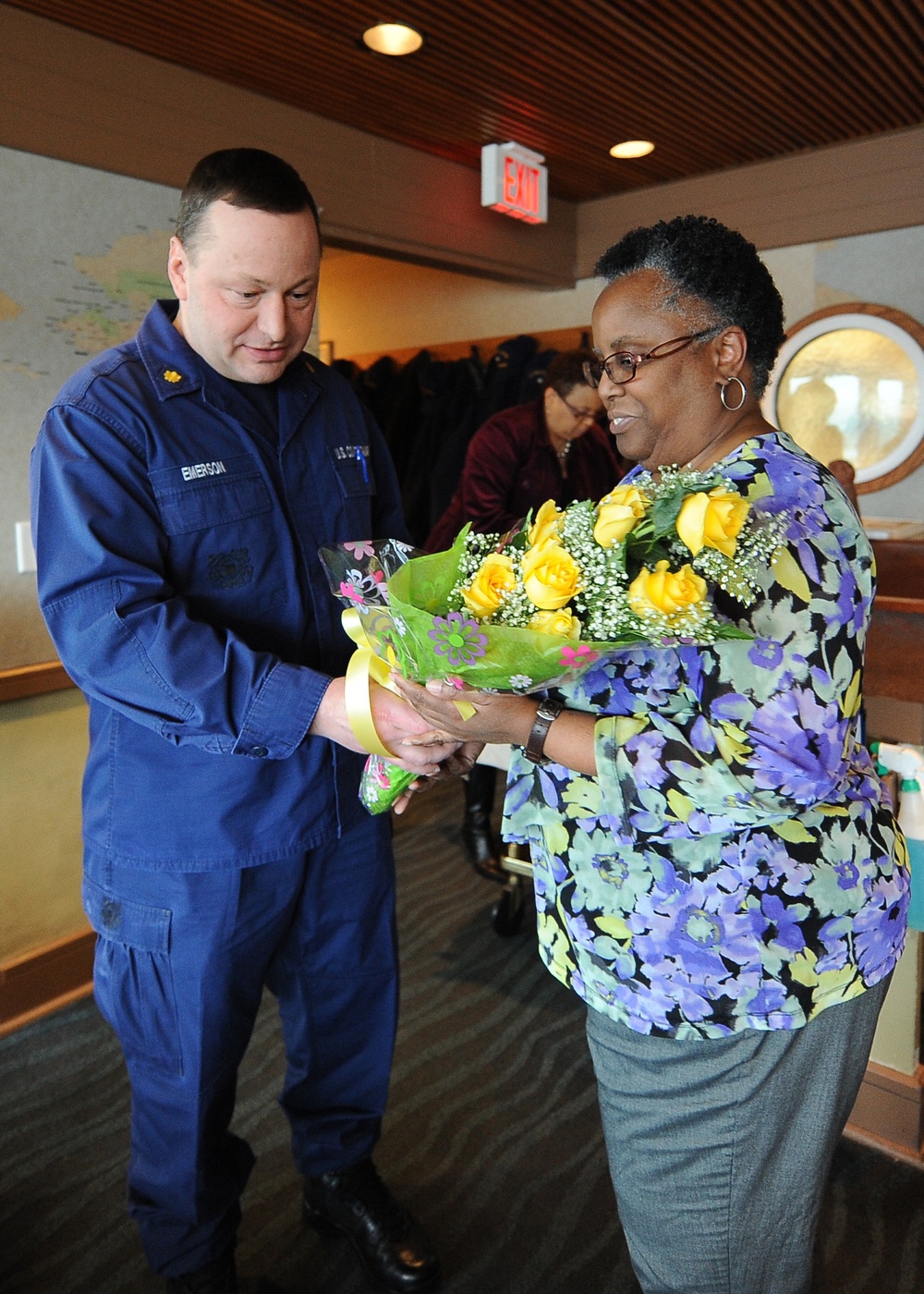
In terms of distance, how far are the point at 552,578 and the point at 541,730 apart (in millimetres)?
261

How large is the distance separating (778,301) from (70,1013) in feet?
9.02

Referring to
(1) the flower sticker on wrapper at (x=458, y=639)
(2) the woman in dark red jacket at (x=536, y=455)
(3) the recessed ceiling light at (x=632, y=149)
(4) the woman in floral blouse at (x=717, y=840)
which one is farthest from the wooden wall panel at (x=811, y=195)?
(1) the flower sticker on wrapper at (x=458, y=639)

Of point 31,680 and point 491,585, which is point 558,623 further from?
point 31,680

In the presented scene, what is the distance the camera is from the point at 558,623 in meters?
0.95

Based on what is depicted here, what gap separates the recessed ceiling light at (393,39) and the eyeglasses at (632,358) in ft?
7.21

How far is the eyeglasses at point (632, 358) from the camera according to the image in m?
1.18

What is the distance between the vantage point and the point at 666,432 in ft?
4.00

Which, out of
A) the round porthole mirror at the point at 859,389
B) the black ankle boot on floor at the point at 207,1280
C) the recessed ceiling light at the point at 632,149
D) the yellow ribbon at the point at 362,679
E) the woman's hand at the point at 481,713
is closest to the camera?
the woman's hand at the point at 481,713

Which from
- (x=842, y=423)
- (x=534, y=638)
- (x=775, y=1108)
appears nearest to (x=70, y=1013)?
(x=775, y=1108)

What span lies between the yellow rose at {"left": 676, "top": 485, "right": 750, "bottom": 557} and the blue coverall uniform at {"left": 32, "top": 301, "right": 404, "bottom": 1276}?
26.6 inches

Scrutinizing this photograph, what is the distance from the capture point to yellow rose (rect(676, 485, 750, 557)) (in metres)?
0.87

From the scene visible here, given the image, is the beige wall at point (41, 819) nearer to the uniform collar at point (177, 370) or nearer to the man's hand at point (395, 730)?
the uniform collar at point (177, 370)

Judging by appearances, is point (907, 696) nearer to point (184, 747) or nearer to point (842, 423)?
point (184, 747)

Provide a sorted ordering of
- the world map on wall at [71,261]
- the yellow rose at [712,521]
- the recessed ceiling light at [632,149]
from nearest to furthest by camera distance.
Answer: the yellow rose at [712,521] < the world map on wall at [71,261] < the recessed ceiling light at [632,149]
